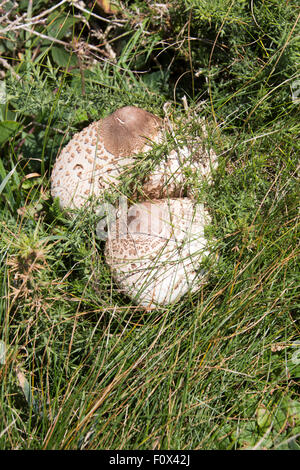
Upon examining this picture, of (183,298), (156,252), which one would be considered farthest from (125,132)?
(183,298)

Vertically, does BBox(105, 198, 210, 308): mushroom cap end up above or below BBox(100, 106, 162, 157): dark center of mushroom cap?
below

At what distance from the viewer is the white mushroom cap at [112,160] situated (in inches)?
87.7

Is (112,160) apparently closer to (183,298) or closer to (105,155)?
(105,155)

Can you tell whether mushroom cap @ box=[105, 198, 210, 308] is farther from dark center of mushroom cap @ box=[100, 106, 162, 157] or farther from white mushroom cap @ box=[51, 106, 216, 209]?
dark center of mushroom cap @ box=[100, 106, 162, 157]

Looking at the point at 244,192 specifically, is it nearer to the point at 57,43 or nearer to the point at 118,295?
the point at 118,295

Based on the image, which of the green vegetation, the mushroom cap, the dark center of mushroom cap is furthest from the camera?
the dark center of mushroom cap

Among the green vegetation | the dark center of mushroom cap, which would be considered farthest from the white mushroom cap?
the green vegetation

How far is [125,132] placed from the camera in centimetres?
223

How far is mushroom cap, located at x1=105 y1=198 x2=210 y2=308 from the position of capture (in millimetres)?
2055

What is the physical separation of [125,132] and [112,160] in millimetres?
151

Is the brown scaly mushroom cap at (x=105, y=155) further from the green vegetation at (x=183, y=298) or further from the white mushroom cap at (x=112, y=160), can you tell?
the green vegetation at (x=183, y=298)

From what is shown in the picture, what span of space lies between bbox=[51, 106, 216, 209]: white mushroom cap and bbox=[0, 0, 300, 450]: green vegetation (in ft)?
0.38

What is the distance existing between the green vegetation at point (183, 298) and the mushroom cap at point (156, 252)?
0.26ft

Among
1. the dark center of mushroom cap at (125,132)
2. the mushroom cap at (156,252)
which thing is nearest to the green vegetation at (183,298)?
the mushroom cap at (156,252)
